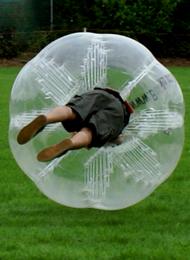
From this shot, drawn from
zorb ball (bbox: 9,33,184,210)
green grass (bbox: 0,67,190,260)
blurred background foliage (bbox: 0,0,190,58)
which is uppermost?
zorb ball (bbox: 9,33,184,210)

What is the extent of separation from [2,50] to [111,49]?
16553mm

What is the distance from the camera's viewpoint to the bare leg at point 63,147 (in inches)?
156

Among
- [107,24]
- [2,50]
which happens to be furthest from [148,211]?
[107,24]

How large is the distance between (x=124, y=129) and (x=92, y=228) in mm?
829

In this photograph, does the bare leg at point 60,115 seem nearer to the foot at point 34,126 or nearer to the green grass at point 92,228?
the foot at point 34,126

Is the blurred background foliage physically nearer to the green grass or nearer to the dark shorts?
the green grass

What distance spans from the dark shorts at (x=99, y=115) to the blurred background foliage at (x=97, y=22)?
648 inches

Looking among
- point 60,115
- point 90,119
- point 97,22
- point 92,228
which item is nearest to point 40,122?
point 60,115

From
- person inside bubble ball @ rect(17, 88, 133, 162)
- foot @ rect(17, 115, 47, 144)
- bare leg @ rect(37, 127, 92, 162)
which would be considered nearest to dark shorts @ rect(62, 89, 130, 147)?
person inside bubble ball @ rect(17, 88, 133, 162)

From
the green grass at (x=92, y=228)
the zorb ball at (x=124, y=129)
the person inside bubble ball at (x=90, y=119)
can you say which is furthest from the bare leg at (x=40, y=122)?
→ the green grass at (x=92, y=228)

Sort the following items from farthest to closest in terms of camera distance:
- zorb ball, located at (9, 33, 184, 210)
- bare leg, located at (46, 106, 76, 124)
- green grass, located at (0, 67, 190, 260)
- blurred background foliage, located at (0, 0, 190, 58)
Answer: blurred background foliage, located at (0, 0, 190, 58)
zorb ball, located at (9, 33, 184, 210)
bare leg, located at (46, 106, 76, 124)
green grass, located at (0, 67, 190, 260)

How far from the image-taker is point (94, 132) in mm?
4328

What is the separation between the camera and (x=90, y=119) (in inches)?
173

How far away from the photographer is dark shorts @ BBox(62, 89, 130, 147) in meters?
4.36
